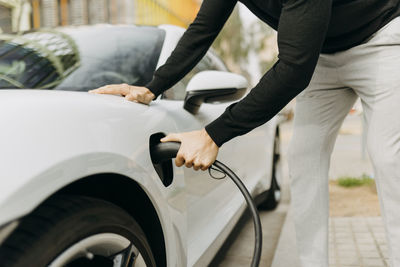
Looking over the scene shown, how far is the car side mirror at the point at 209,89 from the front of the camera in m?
2.01

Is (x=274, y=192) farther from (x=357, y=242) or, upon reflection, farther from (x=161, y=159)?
(x=161, y=159)

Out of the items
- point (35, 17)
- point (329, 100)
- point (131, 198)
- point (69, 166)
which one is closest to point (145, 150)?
point (131, 198)

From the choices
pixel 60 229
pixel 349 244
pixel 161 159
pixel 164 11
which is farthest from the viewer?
pixel 164 11

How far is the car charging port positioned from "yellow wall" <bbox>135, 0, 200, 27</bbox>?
17.6m

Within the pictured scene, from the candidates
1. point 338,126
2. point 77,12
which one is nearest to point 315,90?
point 338,126

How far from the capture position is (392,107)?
1.63 m

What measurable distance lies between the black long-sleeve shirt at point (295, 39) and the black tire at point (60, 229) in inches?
16.8

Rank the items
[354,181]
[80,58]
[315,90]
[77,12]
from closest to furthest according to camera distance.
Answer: [315,90], [80,58], [354,181], [77,12]

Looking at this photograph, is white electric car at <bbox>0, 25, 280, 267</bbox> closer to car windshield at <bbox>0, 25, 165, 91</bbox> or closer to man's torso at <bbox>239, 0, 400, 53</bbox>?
car windshield at <bbox>0, 25, 165, 91</bbox>

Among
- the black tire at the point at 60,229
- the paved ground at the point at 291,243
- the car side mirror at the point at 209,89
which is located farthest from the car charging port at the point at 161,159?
the paved ground at the point at 291,243

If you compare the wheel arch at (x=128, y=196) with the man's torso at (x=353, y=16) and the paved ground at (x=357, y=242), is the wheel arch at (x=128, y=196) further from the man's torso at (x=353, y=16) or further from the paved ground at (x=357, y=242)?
the paved ground at (x=357, y=242)

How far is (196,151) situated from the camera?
145 cm

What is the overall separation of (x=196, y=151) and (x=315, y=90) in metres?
0.75

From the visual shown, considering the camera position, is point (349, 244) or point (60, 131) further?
point (349, 244)
